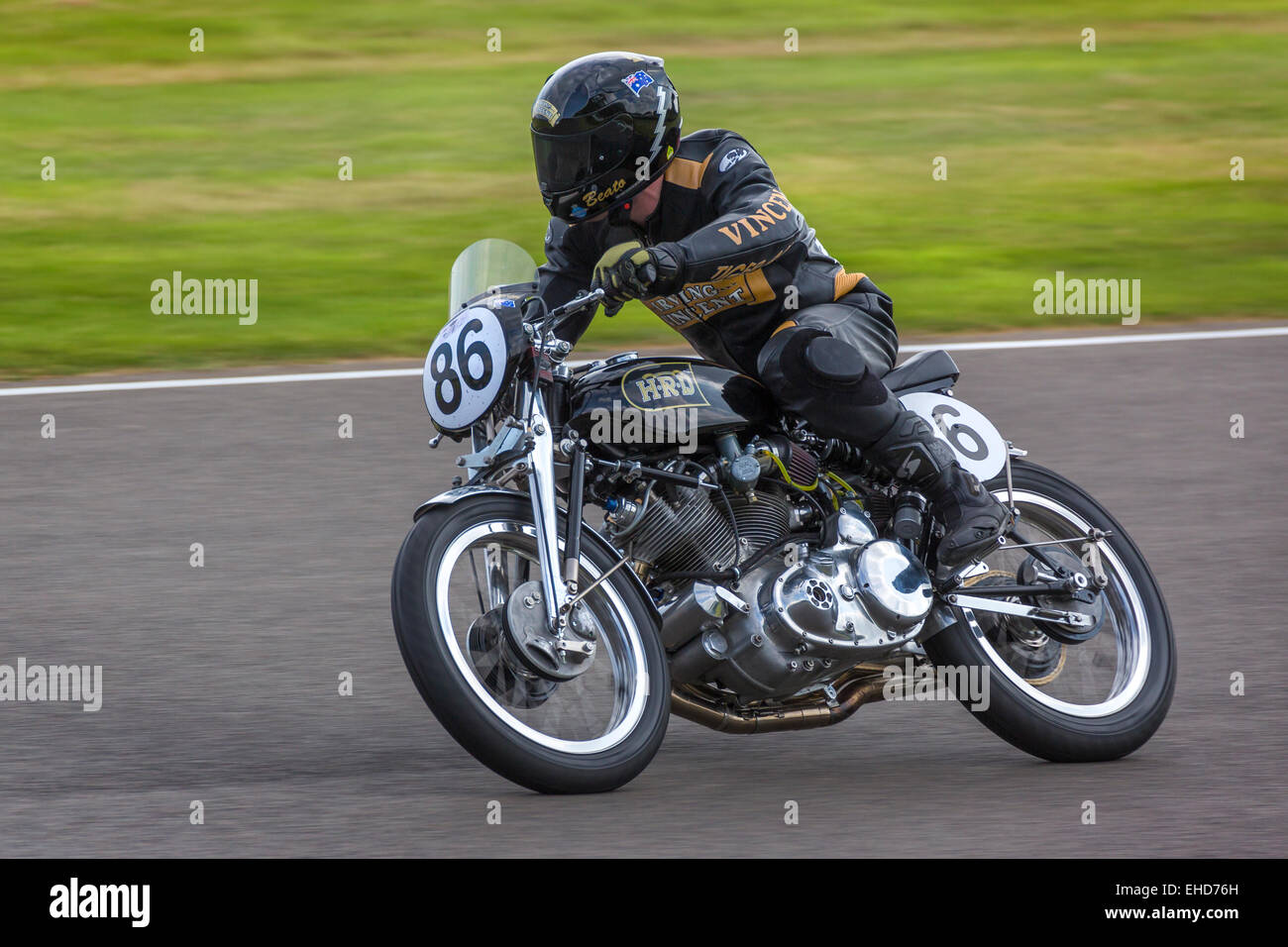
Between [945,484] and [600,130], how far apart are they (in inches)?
51.8

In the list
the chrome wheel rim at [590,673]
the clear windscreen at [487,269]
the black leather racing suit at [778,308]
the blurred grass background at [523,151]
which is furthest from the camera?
the blurred grass background at [523,151]

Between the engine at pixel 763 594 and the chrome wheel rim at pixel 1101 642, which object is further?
the chrome wheel rim at pixel 1101 642

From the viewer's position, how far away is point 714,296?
5043 millimetres

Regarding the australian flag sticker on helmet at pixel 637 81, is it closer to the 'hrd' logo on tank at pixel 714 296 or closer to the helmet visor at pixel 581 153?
the helmet visor at pixel 581 153

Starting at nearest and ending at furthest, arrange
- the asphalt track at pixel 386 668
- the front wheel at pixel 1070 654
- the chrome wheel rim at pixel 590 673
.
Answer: the asphalt track at pixel 386 668 < the chrome wheel rim at pixel 590 673 < the front wheel at pixel 1070 654

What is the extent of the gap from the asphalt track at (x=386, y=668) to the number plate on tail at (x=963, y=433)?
2.48 ft

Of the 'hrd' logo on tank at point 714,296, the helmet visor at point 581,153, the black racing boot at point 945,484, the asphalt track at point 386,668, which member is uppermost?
the helmet visor at point 581,153

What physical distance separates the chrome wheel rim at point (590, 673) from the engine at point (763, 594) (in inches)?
6.8

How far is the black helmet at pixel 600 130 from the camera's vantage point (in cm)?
480

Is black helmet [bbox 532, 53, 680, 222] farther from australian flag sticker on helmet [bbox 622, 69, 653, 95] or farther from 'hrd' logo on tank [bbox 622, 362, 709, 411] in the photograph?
'hrd' logo on tank [bbox 622, 362, 709, 411]

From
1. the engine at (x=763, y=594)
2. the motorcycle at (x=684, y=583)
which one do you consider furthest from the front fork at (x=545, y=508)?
the engine at (x=763, y=594)

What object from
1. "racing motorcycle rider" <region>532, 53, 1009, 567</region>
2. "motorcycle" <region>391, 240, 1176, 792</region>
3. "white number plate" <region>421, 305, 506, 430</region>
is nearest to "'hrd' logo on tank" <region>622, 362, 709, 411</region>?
"motorcycle" <region>391, 240, 1176, 792</region>

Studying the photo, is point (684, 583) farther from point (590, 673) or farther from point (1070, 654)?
point (1070, 654)

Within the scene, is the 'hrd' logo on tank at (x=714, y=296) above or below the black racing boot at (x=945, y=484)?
above
